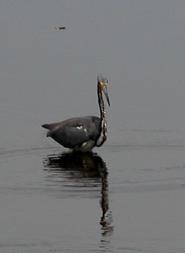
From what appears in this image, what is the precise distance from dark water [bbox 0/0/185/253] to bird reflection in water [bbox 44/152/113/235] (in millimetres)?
26

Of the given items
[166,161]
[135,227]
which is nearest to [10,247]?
[135,227]

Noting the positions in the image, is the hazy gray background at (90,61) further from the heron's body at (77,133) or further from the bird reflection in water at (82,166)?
the bird reflection in water at (82,166)

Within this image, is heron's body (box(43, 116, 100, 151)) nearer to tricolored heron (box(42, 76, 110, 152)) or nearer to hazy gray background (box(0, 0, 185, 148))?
tricolored heron (box(42, 76, 110, 152))

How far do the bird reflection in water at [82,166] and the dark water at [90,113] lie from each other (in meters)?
0.03

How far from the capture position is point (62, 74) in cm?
1933

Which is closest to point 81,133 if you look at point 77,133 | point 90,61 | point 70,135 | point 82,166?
point 77,133

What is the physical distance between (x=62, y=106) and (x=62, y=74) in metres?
2.45

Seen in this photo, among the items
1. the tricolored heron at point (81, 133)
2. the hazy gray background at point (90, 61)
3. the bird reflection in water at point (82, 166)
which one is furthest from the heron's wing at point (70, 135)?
the hazy gray background at point (90, 61)

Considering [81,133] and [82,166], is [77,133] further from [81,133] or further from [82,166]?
[82,166]

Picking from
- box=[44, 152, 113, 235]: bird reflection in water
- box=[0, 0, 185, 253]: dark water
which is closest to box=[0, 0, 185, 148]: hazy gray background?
box=[0, 0, 185, 253]: dark water

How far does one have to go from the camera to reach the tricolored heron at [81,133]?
47.4 ft

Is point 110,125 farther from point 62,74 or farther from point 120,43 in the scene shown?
point 120,43

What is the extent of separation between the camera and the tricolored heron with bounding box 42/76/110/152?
1445 cm

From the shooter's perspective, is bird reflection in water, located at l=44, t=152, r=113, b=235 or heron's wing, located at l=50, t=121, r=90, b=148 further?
heron's wing, located at l=50, t=121, r=90, b=148
